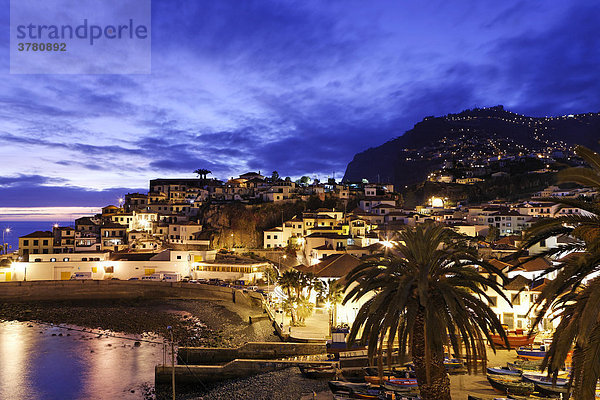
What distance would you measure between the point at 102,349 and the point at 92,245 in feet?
127

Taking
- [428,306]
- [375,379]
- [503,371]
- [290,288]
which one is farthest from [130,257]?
[428,306]

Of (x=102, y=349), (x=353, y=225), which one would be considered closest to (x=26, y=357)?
(x=102, y=349)

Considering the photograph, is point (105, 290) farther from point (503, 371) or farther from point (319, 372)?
point (503, 371)

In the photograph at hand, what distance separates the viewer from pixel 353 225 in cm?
6481

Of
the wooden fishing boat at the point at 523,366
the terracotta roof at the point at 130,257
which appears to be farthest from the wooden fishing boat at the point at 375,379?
the terracotta roof at the point at 130,257

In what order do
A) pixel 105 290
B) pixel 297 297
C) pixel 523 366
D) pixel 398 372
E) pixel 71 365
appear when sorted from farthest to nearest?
pixel 105 290
pixel 297 297
pixel 71 365
pixel 398 372
pixel 523 366

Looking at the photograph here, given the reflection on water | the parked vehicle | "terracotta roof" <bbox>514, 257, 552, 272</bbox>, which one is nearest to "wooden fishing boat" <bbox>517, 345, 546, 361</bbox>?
"terracotta roof" <bbox>514, 257, 552, 272</bbox>

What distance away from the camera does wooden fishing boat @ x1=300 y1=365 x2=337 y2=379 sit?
23.0m

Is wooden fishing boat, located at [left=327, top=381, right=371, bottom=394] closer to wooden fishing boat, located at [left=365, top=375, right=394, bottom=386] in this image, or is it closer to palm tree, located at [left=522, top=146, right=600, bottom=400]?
wooden fishing boat, located at [left=365, top=375, right=394, bottom=386]

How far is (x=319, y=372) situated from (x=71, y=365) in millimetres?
19863

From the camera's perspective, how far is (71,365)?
30344 millimetres

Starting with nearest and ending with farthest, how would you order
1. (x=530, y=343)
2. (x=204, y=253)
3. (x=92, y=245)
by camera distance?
(x=530, y=343) → (x=204, y=253) → (x=92, y=245)

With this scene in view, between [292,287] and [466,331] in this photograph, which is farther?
[292,287]

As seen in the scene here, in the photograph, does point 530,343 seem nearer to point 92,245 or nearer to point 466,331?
point 466,331
